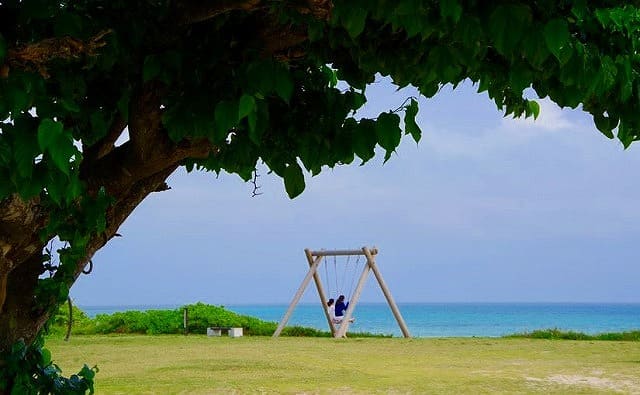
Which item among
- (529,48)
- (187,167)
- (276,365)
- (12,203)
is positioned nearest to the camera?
(529,48)

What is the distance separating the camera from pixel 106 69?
3.14 m

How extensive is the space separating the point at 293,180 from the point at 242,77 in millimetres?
583

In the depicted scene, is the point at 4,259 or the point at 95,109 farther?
the point at 4,259

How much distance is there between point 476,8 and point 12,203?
7.23 ft

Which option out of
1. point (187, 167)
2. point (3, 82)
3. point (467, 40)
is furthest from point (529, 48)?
point (187, 167)

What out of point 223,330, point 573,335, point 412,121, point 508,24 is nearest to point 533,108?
point 412,121

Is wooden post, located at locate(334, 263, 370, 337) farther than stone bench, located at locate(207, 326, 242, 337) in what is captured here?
No

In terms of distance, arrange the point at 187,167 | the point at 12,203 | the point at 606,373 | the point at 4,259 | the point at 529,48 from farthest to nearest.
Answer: the point at 606,373, the point at 187,167, the point at 4,259, the point at 12,203, the point at 529,48

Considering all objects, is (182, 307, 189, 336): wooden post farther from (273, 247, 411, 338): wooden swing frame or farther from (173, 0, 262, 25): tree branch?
(173, 0, 262, 25): tree branch

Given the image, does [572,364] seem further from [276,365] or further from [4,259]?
[4,259]

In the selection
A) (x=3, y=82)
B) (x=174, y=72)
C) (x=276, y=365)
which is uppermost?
(x=174, y=72)

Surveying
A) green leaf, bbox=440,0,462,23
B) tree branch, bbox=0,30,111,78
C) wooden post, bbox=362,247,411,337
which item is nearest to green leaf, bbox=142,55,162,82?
tree branch, bbox=0,30,111,78

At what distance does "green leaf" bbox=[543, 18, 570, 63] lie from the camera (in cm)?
229

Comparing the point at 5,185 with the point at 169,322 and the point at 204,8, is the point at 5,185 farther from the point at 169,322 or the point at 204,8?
the point at 169,322
